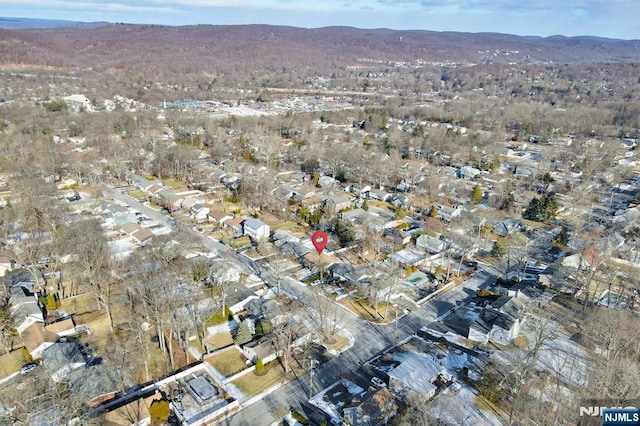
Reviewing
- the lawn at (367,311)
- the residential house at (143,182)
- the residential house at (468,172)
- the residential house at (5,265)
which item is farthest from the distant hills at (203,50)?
the lawn at (367,311)

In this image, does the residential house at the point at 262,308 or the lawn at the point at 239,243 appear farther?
the lawn at the point at 239,243

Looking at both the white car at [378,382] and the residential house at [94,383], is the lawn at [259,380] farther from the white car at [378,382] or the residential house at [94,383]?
the residential house at [94,383]

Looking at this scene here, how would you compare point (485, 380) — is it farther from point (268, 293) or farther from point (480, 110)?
point (480, 110)

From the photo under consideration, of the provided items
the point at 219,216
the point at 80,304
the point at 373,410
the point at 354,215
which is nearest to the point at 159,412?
the point at 373,410

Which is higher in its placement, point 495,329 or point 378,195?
→ point 495,329

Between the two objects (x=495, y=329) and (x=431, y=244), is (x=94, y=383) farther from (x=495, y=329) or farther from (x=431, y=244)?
(x=431, y=244)

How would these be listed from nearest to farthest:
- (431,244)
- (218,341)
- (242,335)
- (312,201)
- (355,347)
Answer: (242,335) → (355,347) → (218,341) → (431,244) → (312,201)
